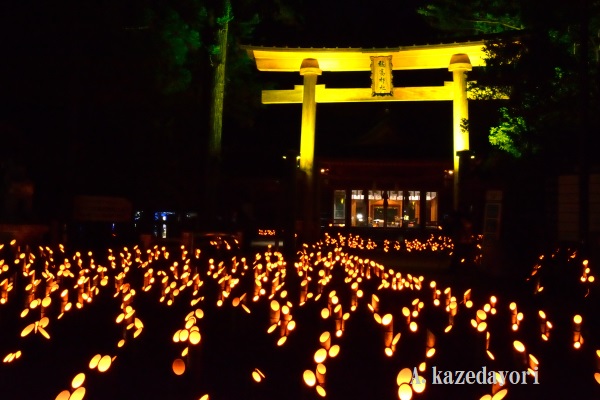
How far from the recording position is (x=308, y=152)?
20688 mm

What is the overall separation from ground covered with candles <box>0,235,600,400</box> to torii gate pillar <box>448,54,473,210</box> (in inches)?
303

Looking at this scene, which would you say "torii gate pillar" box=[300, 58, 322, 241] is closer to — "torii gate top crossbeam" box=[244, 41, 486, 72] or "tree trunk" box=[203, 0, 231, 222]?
"torii gate top crossbeam" box=[244, 41, 486, 72]

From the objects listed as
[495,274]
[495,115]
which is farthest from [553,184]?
[495,115]

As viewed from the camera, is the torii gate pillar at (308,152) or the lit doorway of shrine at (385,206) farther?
the lit doorway of shrine at (385,206)

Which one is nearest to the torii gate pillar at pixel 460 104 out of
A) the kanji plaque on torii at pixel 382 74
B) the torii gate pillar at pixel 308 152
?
the kanji plaque on torii at pixel 382 74

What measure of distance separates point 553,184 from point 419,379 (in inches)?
447

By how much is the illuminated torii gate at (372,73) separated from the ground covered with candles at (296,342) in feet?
27.6

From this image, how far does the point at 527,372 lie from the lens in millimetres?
5473

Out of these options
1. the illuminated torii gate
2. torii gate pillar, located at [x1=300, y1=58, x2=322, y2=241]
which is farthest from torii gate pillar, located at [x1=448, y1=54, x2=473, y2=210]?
torii gate pillar, located at [x1=300, y1=58, x2=322, y2=241]

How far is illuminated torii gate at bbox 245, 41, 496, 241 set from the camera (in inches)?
759

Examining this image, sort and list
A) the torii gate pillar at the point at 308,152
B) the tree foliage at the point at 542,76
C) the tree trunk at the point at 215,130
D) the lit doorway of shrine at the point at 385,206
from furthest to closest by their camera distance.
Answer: the lit doorway of shrine at the point at 385,206
the torii gate pillar at the point at 308,152
the tree trunk at the point at 215,130
the tree foliage at the point at 542,76

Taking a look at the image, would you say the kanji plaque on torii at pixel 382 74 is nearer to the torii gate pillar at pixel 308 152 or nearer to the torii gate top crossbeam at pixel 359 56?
the torii gate top crossbeam at pixel 359 56

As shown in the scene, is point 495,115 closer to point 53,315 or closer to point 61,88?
point 61,88

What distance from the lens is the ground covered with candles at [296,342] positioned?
5219 millimetres
